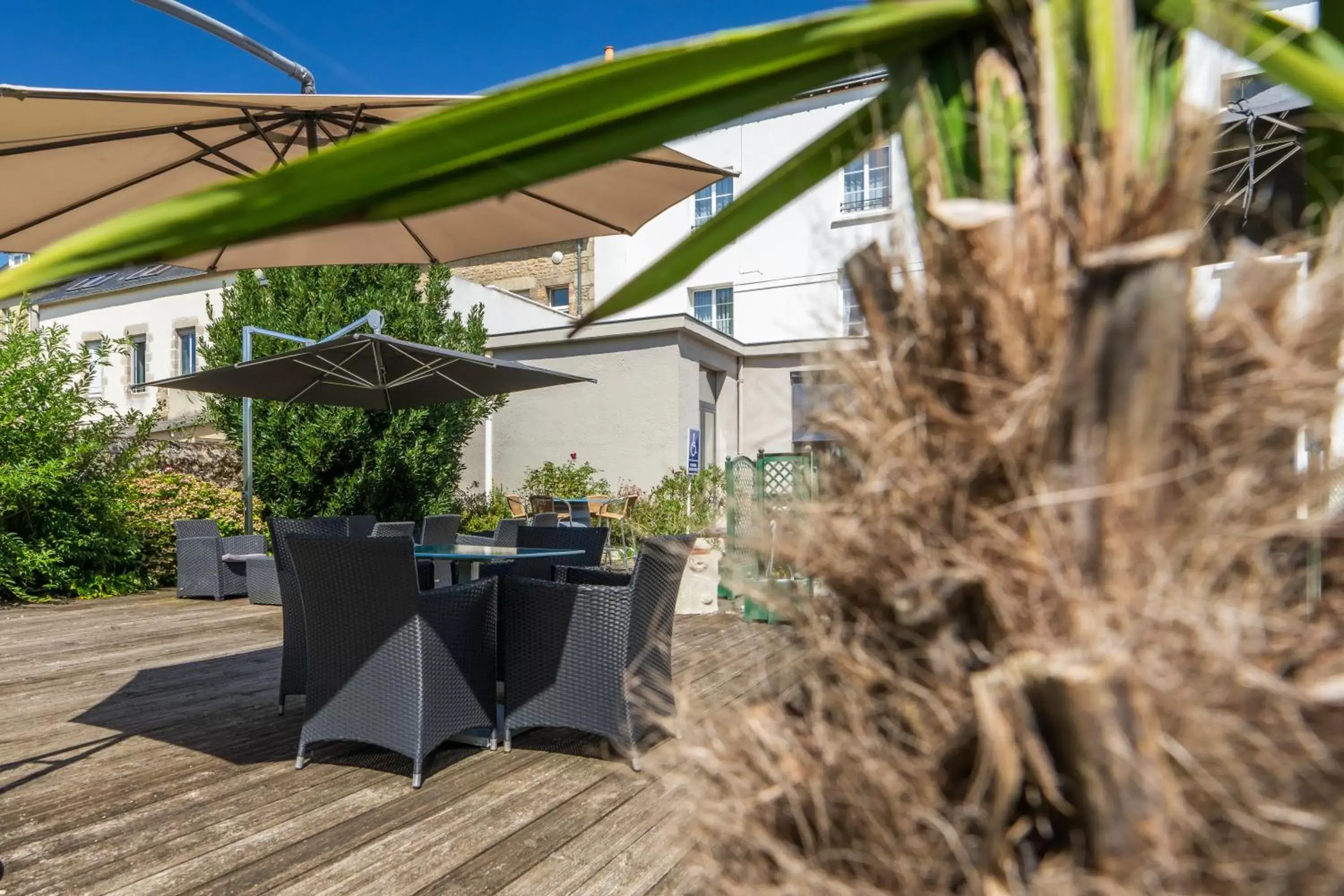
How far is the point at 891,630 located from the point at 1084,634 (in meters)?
0.14

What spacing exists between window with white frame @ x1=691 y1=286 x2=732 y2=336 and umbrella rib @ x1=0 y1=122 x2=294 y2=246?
12.6m

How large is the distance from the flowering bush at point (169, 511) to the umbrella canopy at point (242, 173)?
6.03 metres

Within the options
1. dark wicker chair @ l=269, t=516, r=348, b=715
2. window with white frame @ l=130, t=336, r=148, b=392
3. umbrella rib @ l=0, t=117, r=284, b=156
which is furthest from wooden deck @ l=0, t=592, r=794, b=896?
window with white frame @ l=130, t=336, r=148, b=392

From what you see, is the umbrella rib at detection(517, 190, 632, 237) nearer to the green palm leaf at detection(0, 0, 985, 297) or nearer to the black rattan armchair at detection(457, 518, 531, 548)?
the black rattan armchair at detection(457, 518, 531, 548)

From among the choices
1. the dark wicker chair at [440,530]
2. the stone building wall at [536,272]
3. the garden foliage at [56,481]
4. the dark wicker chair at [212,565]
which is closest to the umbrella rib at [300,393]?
the dark wicker chair at [440,530]

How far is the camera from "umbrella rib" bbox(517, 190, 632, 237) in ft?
13.3

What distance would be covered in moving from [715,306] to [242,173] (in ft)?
42.5

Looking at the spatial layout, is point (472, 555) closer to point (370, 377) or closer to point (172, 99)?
point (370, 377)

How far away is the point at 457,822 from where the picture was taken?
270 cm

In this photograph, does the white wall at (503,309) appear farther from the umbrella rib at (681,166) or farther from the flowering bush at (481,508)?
the umbrella rib at (681,166)

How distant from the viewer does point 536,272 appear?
18.3 m

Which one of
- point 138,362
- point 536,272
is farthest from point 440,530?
point 138,362

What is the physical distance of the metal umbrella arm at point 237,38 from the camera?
4.98m

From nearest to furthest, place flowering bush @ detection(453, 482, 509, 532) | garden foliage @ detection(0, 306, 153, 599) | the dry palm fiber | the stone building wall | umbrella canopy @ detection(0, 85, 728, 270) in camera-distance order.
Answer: the dry palm fiber < umbrella canopy @ detection(0, 85, 728, 270) < garden foliage @ detection(0, 306, 153, 599) < flowering bush @ detection(453, 482, 509, 532) < the stone building wall
